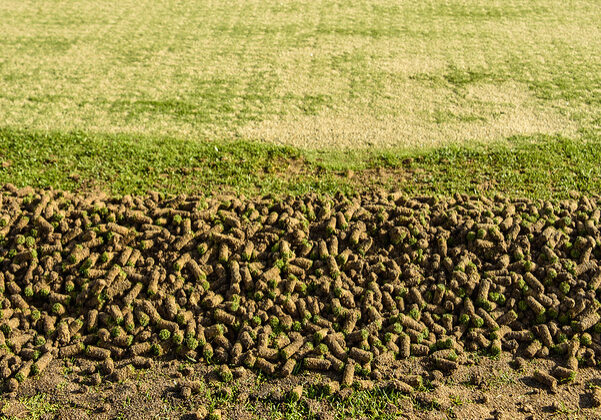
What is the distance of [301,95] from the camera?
10109 millimetres

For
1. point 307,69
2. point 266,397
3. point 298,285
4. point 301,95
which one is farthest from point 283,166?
point 266,397

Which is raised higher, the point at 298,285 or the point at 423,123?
the point at 423,123

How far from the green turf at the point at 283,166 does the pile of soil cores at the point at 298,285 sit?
746 mm

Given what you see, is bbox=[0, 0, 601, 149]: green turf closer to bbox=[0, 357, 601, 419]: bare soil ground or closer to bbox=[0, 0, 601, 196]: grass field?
bbox=[0, 0, 601, 196]: grass field

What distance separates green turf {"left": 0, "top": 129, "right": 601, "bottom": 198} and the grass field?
1.2 inches

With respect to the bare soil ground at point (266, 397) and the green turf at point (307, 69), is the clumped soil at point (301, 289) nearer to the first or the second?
the bare soil ground at point (266, 397)

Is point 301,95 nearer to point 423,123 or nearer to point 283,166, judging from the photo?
point 423,123

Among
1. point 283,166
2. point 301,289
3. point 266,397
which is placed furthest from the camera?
point 283,166

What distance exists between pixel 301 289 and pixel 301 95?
519 centimetres

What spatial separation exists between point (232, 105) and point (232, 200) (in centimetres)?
327

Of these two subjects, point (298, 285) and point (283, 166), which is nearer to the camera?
point (298, 285)

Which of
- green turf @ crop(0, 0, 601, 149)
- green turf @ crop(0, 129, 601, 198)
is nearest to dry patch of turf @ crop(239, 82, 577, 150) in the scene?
green turf @ crop(0, 0, 601, 149)

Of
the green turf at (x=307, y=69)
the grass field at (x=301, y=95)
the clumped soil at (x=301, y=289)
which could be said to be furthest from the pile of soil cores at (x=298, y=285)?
the green turf at (x=307, y=69)

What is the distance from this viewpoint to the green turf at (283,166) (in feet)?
25.0
